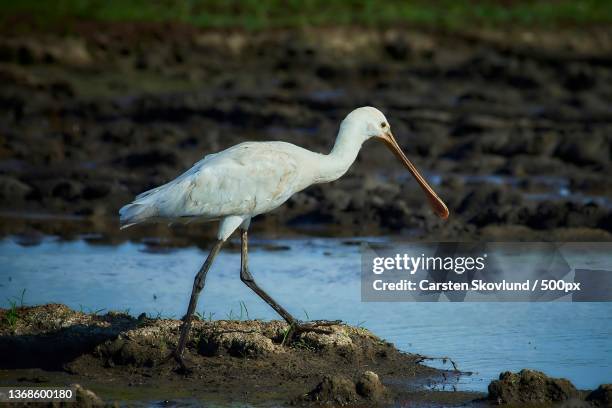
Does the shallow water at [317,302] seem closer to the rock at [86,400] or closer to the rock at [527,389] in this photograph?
the rock at [527,389]

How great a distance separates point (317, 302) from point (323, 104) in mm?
11734

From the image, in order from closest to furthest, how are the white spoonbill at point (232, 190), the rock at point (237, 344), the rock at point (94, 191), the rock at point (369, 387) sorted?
1. the rock at point (369, 387)
2. the rock at point (237, 344)
3. the white spoonbill at point (232, 190)
4. the rock at point (94, 191)

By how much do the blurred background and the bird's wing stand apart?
16.0ft

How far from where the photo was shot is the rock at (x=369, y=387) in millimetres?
7055

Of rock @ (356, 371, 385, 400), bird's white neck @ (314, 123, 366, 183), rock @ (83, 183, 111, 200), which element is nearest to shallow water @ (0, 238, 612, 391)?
rock @ (356, 371, 385, 400)

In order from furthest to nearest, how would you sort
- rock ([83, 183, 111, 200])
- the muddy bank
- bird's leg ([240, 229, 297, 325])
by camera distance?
rock ([83, 183, 111, 200]), bird's leg ([240, 229, 297, 325]), the muddy bank

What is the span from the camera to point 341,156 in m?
8.47

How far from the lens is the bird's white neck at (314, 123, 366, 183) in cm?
841

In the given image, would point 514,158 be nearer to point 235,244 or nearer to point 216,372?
point 235,244

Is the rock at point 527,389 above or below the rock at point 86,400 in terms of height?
above

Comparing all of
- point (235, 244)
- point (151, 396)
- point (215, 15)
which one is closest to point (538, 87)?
point (215, 15)

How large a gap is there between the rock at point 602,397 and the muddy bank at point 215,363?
0.76 metres

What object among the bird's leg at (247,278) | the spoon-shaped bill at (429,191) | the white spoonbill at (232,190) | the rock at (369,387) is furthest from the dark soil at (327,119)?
the rock at (369,387)

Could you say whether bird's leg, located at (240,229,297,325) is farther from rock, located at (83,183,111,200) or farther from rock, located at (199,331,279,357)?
rock, located at (83,183,111,200)
